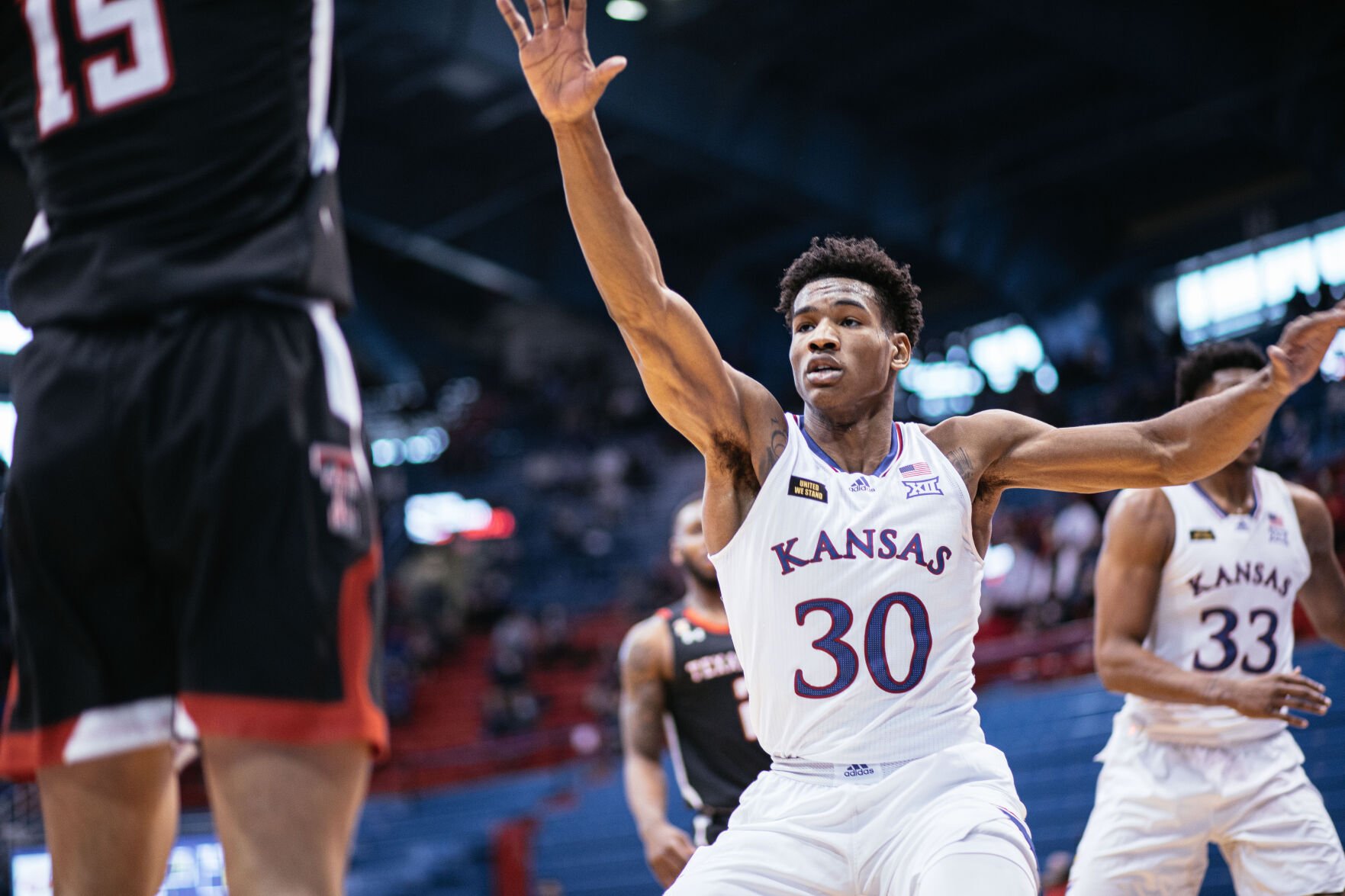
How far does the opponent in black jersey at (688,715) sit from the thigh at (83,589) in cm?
336

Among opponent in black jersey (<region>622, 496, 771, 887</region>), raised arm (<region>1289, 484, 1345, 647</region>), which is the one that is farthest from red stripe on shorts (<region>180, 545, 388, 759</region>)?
raised arm (<region>1289, 484, 1345, 647</region>)

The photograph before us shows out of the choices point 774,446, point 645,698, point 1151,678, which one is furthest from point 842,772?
point 645,698

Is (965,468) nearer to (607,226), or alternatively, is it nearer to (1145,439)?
(1145,439)

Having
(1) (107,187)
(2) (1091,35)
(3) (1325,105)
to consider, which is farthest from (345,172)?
(1) (107,187)

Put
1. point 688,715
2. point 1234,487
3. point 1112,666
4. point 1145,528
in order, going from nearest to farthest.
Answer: point 1112,666
point 1145,528
point 1234,487
point 688,715

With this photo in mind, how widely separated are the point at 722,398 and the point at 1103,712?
8.86 m

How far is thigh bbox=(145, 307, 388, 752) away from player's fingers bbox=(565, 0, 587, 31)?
1340mm

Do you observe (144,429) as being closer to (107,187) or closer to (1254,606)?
(107,187)

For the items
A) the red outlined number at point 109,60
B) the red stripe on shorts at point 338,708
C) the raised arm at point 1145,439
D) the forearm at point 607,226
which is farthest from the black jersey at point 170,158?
the raised arm at point 1145,439

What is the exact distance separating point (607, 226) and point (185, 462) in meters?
1.60

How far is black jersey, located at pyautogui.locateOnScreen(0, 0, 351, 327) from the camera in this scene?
6.88 feet

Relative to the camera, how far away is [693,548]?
224 inches

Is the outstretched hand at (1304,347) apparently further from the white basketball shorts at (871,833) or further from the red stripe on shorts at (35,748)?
the red stripe on shorts at (35,748)

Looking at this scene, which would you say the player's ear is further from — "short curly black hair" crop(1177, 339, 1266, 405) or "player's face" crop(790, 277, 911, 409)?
"short curly black hair" crop(1177, 339, 1266, 405)
